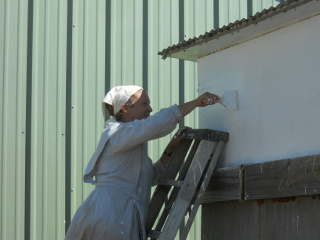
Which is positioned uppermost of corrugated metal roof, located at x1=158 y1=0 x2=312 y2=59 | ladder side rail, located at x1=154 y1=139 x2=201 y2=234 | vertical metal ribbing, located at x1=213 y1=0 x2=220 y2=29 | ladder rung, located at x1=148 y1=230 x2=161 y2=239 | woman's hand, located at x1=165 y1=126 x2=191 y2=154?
vertical metal ribbing, located at x1=213 y1=0 x2=220 y2=29

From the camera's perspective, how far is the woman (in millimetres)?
4590

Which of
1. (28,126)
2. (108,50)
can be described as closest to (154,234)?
(28,126)

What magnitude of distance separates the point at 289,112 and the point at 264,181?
478mm

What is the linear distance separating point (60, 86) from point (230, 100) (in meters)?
2.24

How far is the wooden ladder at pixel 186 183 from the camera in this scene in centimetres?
461

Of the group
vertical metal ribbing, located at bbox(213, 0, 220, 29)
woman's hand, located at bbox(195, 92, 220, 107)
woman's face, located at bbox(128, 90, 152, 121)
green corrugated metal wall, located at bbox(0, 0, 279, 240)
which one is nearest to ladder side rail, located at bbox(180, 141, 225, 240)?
woman's hand, located at bbox(195, 92, 220, 107)

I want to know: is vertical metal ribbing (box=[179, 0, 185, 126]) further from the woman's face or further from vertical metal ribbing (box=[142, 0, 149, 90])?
the woman's face

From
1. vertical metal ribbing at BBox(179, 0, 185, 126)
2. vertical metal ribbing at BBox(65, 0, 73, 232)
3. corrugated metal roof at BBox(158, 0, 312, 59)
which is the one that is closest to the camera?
corrugated metal roof at BBox(158, 0, 312, 59)

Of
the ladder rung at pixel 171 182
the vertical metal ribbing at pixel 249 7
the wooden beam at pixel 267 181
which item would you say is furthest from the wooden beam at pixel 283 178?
the vertical metal ribbing at pixel 249 7

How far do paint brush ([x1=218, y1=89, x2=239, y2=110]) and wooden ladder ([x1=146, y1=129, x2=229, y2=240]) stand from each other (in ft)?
0.66

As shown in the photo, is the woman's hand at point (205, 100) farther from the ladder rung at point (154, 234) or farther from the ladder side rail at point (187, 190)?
the ladder rung at point (154, 234)

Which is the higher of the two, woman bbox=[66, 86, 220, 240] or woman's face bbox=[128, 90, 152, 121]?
woman's face bbox=[128, 90, 152, 121]

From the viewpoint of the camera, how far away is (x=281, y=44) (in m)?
4.54

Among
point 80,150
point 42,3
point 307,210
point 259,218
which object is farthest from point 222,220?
point 42,3
